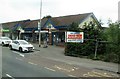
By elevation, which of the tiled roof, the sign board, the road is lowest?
the road

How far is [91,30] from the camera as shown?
1182 inches

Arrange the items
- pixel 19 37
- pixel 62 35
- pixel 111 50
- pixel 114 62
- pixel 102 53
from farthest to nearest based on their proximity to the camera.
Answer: pixel 19 37 → pixel 62 35 → pixel 102 53 → pixel 111 50 → pixel 114 62

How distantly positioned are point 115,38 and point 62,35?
19.0 m

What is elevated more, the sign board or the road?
the sign board

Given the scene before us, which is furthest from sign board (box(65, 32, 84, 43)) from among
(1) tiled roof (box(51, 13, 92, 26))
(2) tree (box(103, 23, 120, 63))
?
(1) tiled roof (box(51, 13, 92, 26))

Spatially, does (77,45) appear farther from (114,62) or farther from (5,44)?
(5,44)

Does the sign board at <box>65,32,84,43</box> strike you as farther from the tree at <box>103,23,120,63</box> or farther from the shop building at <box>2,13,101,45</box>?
the shop building at <box>2,13,101,45</box>

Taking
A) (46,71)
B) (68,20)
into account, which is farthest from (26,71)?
(68,20)

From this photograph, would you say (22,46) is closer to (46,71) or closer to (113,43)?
(113,43)

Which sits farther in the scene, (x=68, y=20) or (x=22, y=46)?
(x=68, y=20)

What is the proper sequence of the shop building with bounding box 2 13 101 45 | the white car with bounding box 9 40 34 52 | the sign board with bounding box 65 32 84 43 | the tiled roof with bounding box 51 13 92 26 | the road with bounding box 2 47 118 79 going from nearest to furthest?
the road with bounding box 2 47 118 79 → the sign board with bounding box 65 32 84 43 → the white car with bounding box 9 40 34 52 → the tiled roof with bounding box 51 13 92 26 → the shop building with bounding box 2 13 101 45

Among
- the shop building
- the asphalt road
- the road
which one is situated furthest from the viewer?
the shop building

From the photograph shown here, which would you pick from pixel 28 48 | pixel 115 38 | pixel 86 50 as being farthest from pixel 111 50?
pixel 28 48

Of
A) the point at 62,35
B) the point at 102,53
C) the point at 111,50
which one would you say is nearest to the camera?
the point at 111,50
